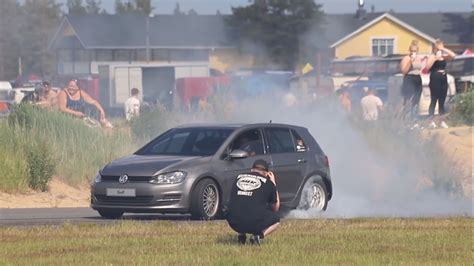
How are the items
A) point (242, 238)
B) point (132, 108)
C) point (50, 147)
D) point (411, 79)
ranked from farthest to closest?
point (411, 79), point (132, 108), point (50, 147), point (242, 238)

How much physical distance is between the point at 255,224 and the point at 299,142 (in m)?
6.36

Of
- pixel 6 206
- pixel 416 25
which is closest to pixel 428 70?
pixel 6 206

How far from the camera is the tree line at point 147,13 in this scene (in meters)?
49.7

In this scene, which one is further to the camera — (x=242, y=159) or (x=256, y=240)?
(x=242, y=159)

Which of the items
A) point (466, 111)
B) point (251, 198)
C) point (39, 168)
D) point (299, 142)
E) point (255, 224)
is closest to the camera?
point (255, 224)

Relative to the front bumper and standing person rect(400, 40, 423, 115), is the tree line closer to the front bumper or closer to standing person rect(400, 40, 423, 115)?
standing person rect(400, 40, 423, 115)

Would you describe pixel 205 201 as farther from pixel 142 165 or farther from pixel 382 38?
pixel 382 38

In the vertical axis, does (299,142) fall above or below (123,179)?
above

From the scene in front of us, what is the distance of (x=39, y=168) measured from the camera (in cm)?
2281

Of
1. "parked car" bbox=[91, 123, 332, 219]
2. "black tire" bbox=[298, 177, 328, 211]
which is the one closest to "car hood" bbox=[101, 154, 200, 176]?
"parked car" bbox=[91, 123, 332, 219]

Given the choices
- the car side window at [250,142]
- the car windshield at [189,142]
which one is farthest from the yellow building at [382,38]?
the car windshield at [189,142]

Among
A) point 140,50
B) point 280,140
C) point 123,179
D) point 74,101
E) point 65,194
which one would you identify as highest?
point 140,50

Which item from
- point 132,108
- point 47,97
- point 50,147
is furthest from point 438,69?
point 50,147

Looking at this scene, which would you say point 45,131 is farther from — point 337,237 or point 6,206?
point 337,237
